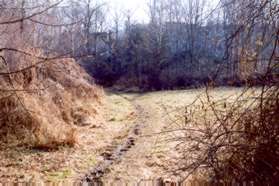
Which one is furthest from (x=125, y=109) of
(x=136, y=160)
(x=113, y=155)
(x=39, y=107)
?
(x=136, y=160)

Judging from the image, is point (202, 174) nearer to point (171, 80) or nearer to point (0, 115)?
point (0, 115)

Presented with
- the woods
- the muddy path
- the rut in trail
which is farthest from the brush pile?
the muddy path

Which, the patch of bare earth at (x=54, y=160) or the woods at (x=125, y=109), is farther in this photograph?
the patch of bare earth at (x=54, y=160)

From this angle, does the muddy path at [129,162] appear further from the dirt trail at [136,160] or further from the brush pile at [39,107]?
the brush pile at [39,107]

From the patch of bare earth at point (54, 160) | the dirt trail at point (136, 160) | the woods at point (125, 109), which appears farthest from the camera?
the patch of bare earth at point (54, 160)

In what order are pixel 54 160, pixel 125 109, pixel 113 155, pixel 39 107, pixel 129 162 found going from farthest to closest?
pixel 125 109 → pixel 39 107 → pixel 113 155 → pixel 54 160 → pixel 129 162

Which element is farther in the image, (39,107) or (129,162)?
(39,107)

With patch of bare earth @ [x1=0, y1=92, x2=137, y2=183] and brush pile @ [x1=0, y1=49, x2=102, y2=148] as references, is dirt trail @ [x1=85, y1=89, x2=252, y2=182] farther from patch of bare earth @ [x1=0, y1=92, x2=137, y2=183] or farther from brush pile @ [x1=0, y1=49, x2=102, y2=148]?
brush pile @ [x1=0, y1=49, x2=102, y2=148]

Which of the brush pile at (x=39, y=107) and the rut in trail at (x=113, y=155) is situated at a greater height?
the brush pile at (x=39, y=107)

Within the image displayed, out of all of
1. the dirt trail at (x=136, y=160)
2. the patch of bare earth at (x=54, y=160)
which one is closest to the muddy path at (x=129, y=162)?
the dirt trail at (x=136, y=160)

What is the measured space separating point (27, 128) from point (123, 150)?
9.19ft

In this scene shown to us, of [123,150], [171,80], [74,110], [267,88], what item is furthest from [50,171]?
[171,80]

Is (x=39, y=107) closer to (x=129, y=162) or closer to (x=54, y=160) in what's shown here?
(x=54, y=160)

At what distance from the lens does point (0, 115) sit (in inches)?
376
